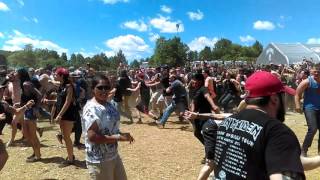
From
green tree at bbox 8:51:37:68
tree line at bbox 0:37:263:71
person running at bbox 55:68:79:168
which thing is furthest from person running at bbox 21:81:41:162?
green tree at bbox 8:51:37:68

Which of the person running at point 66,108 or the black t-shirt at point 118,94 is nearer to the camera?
the person running at point 66,108

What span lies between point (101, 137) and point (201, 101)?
3556 mm

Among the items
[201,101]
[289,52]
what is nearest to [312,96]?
[201,101]

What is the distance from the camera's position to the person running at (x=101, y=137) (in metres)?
4.42

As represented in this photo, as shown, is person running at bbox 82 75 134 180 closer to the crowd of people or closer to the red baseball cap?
the crowd of people

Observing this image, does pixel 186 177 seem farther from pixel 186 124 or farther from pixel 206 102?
pixel 186 124

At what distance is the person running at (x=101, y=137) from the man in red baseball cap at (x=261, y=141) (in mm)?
1987

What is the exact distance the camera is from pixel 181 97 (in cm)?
1269

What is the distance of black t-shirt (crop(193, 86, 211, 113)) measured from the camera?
302 inches

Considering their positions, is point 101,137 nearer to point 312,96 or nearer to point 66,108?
point 66,108

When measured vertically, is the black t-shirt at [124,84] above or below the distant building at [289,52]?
below

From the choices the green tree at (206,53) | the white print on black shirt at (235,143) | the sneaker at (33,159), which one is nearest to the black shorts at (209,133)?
the white print on black shirt at (235,143)

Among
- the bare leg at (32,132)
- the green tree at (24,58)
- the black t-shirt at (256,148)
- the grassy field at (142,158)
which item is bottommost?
the grassy field at (142,158)

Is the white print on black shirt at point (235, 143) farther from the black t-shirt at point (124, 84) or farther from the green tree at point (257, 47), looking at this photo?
the green tree at point (257, 47)
